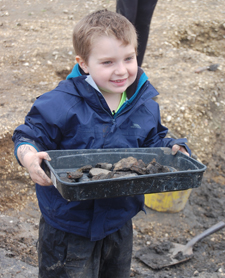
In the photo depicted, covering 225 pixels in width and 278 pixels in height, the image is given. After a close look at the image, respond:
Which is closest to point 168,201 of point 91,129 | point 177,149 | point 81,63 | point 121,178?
point 177,149

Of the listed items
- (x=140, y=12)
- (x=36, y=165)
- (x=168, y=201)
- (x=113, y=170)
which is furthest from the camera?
(x=140, y=12)

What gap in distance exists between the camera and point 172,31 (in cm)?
609

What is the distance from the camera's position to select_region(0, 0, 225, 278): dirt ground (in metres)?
2.96

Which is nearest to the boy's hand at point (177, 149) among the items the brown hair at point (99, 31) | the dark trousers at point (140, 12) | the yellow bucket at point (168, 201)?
the brown hair at point (99, 31)

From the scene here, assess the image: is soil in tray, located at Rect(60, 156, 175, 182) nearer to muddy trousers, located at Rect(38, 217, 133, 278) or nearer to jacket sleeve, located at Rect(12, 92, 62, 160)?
jacket sleeve, located at Rect(12, 92, 62, 160)

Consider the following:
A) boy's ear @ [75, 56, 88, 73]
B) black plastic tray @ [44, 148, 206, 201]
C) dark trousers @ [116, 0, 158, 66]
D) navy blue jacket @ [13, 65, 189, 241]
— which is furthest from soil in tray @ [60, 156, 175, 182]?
dark trousers @ [116, 0, 158, 66]

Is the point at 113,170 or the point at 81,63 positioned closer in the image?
the point at 113,170

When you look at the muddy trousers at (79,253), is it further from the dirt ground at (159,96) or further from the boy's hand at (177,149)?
the dirt ground at (159,96)

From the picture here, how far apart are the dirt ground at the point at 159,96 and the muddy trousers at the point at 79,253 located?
636mm

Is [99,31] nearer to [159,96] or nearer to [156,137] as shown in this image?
[156,137]

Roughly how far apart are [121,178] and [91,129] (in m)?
0.47

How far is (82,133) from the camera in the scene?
65.0 inches

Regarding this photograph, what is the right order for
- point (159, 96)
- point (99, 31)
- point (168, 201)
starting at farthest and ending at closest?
1. point (159, 96)
2. point (168, 201)
3. point (99, 31)

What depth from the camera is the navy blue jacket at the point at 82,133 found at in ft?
5.24
